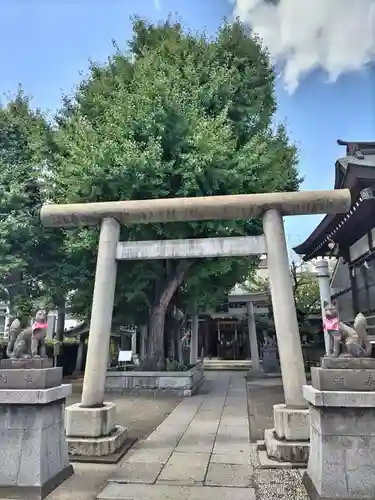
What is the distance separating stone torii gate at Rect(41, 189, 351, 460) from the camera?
5.88 m

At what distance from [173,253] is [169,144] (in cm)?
493

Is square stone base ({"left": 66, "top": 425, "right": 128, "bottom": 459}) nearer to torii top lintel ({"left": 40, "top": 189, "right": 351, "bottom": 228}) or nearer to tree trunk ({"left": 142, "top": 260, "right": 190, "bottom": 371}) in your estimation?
torii top lintel ({"left": 40, "top": 189, "right": 351, "bottom": 228})

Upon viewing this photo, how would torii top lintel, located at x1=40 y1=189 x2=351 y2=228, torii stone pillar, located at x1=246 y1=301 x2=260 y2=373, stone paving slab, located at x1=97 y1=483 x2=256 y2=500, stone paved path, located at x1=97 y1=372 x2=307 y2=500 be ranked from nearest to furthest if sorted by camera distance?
stone paving slab, located at x1=97 y1=483 x2=256 y2=500, stone paved path, located at x1=97 y1=372 x2=307 y2=500, torii top lintel, located at x1=40 y1=189 x2=351 y2=228, torii stone pillar, located at x1=246 y1=301 x2=260 y2=373

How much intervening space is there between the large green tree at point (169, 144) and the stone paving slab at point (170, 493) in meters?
6.77

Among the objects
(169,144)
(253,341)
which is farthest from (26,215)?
(253,341)

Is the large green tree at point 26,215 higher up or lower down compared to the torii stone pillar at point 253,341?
higher up

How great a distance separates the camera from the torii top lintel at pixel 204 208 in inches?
258

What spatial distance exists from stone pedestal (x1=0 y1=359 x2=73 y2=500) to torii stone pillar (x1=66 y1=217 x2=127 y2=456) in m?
1.25

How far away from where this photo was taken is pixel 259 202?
659 centimetres

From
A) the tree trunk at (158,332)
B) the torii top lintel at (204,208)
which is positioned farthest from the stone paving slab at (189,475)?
the tree trunk at (158,332)

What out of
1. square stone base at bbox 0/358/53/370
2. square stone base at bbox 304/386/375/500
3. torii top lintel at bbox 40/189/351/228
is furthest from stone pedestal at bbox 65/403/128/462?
torii top lintel at bbox 40/189/351/228

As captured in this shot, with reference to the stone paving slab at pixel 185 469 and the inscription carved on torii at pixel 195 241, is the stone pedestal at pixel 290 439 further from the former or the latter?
the stone paving slab at pixel 185 469

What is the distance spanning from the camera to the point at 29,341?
16.0 feet

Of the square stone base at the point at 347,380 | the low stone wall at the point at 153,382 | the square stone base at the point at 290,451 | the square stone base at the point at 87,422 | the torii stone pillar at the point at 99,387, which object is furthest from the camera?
the low stone wall at the point at 153,382
